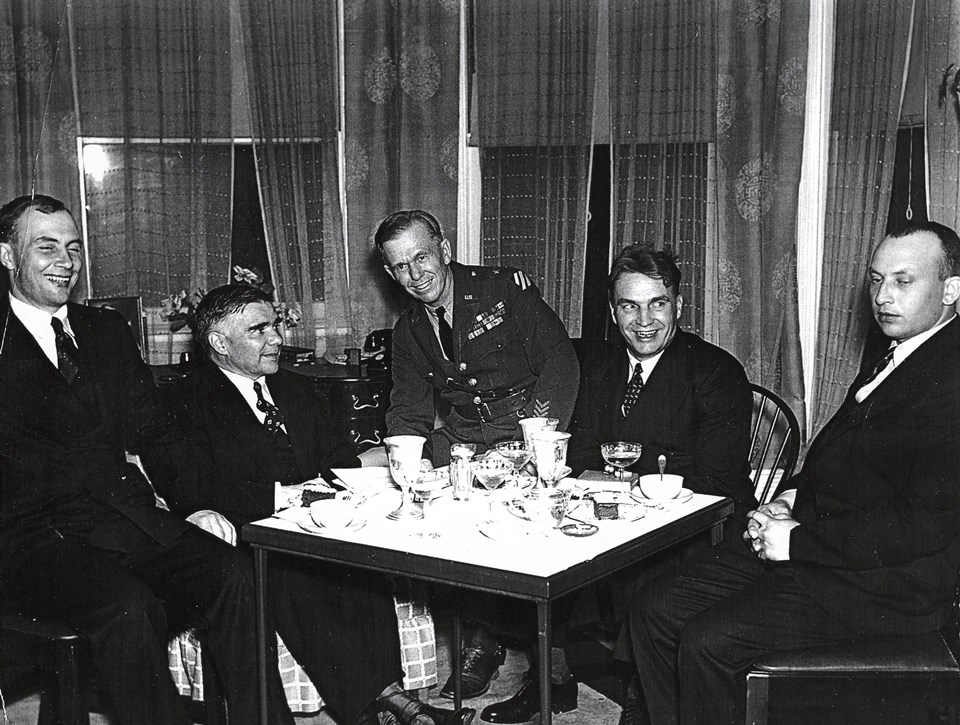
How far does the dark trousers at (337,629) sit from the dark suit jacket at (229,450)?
0.23 m

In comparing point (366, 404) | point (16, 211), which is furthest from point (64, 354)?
point (366, 404)

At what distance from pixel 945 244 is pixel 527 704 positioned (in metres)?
1.72

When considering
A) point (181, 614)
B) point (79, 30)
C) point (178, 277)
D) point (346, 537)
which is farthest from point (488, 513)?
point (79, 30)

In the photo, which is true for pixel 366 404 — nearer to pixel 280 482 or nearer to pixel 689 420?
pixel 280 482

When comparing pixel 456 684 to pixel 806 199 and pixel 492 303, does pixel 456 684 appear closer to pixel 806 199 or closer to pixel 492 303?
pixel 492 303

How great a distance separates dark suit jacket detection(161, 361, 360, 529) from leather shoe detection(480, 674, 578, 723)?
84cm

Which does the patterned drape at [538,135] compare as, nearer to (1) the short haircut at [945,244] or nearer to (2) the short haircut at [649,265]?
(2) the short haircut at [649,265]

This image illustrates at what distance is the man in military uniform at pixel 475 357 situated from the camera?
3.29 meters

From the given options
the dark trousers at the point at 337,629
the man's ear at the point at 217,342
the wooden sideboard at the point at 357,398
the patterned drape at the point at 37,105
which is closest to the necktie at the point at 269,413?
the man's ear at the point at 217,342

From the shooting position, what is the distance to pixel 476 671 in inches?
125

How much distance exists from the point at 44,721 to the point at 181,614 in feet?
1.36

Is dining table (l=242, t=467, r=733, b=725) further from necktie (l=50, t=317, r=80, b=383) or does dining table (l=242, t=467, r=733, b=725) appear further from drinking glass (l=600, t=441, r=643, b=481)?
necktie (l=50, t=317, r=80, b=383)

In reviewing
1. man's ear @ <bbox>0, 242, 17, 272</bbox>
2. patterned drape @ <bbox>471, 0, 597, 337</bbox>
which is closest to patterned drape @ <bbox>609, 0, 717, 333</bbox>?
patterned drape @ <bbox>471, 0, 597, 337</bbox>

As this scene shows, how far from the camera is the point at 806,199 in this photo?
410 cm
